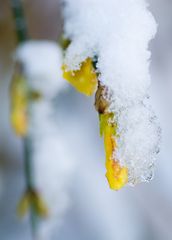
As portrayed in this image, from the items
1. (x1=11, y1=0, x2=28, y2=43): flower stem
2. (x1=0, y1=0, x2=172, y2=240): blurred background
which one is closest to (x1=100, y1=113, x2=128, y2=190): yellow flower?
(x1=11, y1=0, x2=28, y2=43): flower stem

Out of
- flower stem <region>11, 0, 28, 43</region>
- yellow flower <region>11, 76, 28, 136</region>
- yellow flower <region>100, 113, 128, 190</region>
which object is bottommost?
yellow flower <region>11, 76, 28, 136</region>

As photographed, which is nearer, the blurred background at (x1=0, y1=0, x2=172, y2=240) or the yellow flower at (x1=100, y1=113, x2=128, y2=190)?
the yellow flower at (x1=100, y1=113, x2=128, y2=190)

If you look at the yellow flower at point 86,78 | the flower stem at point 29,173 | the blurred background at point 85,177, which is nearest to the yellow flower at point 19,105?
the flower stem at point 29,173

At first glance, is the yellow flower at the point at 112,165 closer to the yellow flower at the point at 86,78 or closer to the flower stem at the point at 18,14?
the yellow flower at the point at 86,78

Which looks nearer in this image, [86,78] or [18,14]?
[86,78]

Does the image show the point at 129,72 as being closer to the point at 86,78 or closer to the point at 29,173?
the point at 86,78

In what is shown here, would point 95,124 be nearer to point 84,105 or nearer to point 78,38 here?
point 84,105

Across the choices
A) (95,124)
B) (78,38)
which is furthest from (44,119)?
(95,124)

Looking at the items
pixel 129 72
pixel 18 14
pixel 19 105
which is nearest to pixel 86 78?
pixel 129 72

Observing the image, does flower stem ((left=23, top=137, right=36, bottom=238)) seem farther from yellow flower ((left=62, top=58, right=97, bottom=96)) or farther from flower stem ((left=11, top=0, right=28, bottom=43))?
yellow flower ((left=62, top=58, right=97, bottom=96))
